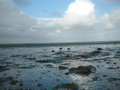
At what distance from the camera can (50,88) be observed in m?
12.2

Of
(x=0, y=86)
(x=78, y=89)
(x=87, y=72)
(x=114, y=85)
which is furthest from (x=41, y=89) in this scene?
(x=87, y=72)

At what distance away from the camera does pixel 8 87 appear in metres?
12.7

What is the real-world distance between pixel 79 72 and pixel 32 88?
27.0 feet

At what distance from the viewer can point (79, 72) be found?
1827 centimetres

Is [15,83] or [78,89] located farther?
[15,83]

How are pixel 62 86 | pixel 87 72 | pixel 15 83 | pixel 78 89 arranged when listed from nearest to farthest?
pixel 78 89, pixel 62 86, pixel 15 83, pixel 87 72

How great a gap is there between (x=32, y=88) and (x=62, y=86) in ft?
9.94

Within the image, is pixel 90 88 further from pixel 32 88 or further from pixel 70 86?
pixel 32 88

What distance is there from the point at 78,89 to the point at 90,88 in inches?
48.4

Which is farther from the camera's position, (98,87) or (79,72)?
(79,72)

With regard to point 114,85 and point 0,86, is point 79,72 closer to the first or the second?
point 114,85

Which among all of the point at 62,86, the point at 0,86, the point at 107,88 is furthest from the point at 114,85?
the point at 0,86

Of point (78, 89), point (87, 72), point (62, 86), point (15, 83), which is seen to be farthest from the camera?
point (87, 72)

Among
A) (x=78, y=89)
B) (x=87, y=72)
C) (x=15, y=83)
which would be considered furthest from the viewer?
(x=87, y=72)
